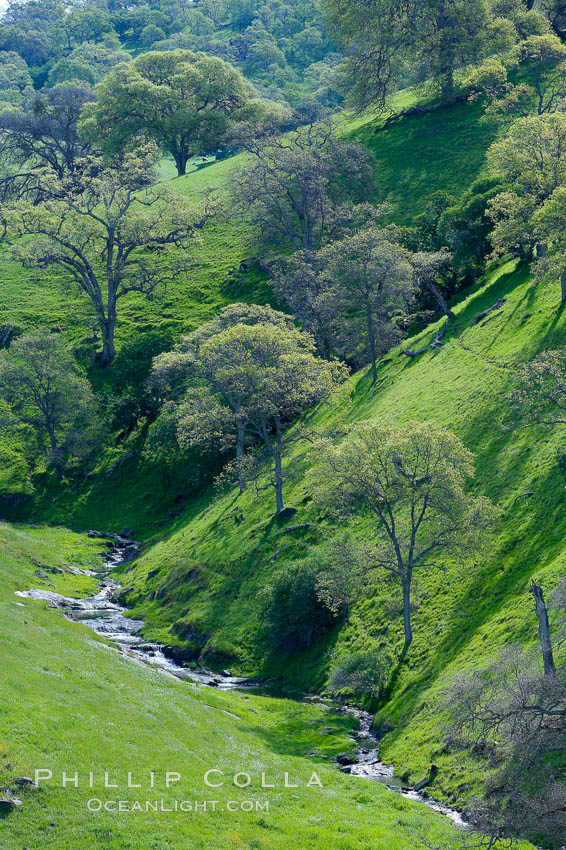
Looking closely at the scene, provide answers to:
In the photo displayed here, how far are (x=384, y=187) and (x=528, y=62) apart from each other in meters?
33.7

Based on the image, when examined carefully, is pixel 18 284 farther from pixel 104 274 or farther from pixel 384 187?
pixel 384 187

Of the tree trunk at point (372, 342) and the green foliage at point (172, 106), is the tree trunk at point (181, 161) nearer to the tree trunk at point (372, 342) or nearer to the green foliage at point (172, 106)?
the green foliage at point (172, 106)

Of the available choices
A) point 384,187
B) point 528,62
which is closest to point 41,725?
point 384,187

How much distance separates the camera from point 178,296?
110562mm

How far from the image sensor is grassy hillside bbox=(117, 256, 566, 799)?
42.3 metres

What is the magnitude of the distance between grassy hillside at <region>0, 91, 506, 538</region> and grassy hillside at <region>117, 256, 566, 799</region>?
10200mm

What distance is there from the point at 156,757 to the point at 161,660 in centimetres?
2452

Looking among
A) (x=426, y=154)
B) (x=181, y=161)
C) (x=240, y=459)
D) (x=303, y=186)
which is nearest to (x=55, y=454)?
(x=240, y=459)

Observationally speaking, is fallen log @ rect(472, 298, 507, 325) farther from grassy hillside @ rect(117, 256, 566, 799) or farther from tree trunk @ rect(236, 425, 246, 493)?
tree trunk @ rect(236, 425, 246, 493)

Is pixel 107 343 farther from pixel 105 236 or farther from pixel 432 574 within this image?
pixel 432 574

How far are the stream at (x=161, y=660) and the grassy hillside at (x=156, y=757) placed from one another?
1.23 m

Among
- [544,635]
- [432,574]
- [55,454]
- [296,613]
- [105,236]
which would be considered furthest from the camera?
[105,236]

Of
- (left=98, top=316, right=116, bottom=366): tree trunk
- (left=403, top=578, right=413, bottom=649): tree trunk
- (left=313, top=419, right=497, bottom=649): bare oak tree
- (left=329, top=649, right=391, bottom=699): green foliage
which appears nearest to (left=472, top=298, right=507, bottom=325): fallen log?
(left=313, top=419, right=497, bottom=649): bare oak tree

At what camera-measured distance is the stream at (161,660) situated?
3731cm
